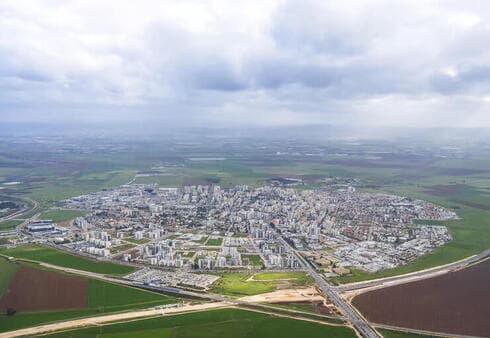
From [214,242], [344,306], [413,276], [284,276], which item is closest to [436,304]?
[413,276]

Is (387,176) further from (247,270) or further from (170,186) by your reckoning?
(247,270)

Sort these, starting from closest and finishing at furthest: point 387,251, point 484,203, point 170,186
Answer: point 387,251 < point 484,203 < point 170,186

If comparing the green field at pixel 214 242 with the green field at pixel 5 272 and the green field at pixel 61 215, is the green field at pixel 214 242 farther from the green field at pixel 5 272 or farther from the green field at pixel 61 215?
the green field at pixel 61 215

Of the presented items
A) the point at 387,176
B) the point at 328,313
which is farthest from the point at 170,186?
the point at 328,313

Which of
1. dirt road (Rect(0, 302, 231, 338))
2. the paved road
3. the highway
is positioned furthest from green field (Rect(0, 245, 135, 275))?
the paved road

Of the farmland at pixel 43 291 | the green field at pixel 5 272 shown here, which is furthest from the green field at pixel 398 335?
the green field at pixel 5 272

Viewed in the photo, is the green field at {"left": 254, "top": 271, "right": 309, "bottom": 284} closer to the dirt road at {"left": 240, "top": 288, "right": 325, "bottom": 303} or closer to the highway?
the highway
